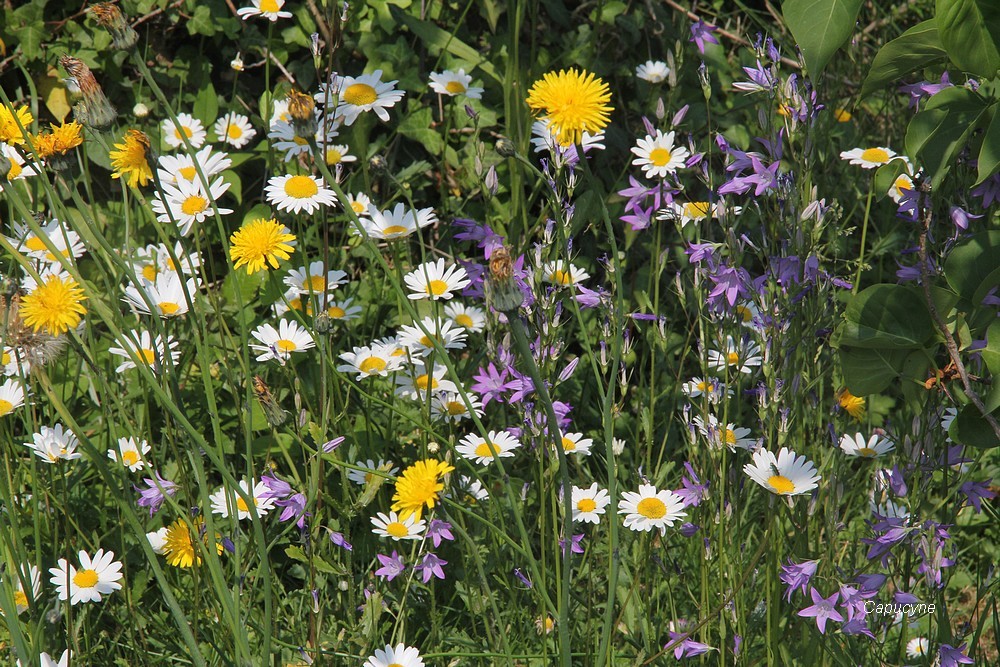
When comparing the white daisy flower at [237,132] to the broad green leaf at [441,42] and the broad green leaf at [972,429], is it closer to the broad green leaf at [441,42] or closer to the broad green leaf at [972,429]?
the broad green leaf at [441,42]

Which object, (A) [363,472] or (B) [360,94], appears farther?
(B) [360,94]

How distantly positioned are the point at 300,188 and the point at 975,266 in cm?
107

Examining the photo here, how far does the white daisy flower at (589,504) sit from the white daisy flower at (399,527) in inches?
10.4

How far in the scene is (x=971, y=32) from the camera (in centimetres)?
97

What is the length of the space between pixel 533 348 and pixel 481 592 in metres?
0.46

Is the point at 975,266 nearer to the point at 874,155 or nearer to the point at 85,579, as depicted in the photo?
the point at 874,155

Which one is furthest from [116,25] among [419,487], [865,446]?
[865,446]

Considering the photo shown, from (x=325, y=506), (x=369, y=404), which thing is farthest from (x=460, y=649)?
(x=369, y=404)

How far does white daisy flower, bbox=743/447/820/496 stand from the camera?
1.33 m

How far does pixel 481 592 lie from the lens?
1639 millimetres

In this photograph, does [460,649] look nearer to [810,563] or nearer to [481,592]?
[481,592]

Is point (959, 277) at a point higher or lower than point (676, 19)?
lower

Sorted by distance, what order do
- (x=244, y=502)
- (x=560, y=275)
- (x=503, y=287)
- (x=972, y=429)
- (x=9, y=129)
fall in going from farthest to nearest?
(x=560, y=275)
(x=244, y=502)
(x=9, y=129)
(x=972, y=429)
(x=503, y=287)

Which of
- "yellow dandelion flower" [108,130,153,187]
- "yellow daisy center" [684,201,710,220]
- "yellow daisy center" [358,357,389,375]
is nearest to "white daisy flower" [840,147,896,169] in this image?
"yellow daisy center" [684,201,710,220]
